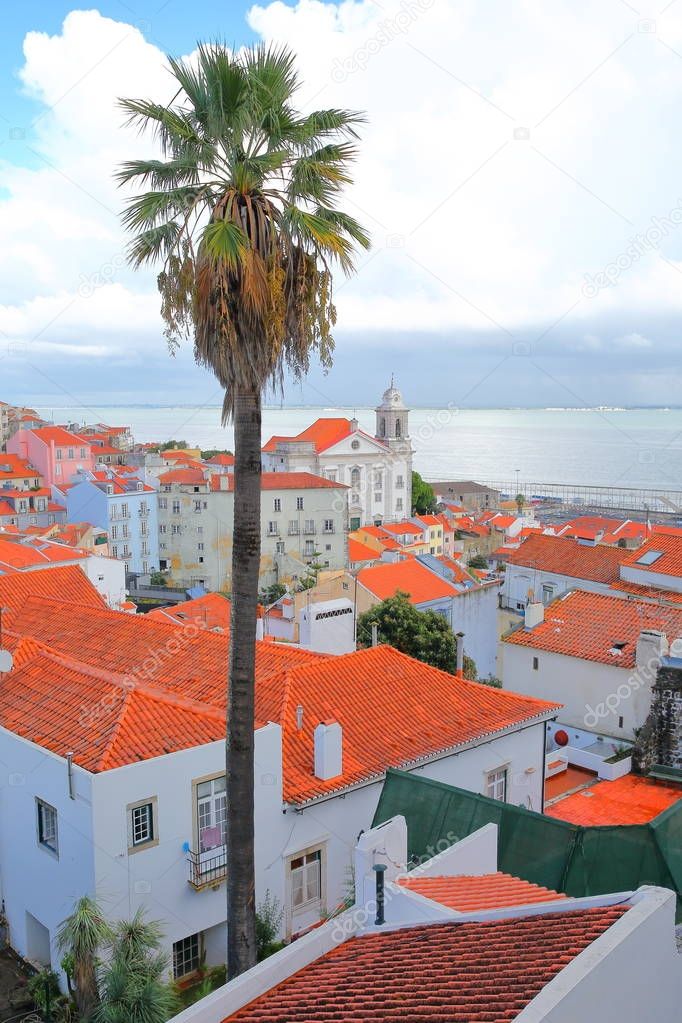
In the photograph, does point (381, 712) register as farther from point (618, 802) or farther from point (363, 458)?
point (363, 458)

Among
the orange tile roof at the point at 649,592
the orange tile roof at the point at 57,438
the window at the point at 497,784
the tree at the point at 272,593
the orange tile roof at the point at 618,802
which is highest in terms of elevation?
the orange tile roof at the point at 57,438

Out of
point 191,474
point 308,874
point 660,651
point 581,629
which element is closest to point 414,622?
point 581,629

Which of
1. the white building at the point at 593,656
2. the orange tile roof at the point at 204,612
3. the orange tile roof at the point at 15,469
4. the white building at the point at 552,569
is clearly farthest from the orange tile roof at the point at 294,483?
the white building at the point at 593,656

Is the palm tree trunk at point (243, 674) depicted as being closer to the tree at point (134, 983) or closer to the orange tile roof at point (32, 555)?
the tree at point (134, 983)

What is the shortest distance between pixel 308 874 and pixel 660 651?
1062 centimetres

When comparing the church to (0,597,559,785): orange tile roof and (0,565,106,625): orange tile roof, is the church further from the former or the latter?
(0,597,559,785): orange tile roof

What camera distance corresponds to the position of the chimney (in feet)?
67.0

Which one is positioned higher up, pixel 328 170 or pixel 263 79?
pixel 263 79

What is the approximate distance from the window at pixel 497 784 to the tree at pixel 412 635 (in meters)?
14.4

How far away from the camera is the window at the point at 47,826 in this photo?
12867 mm

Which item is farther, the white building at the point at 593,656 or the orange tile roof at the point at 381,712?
the white building at the point at 593,656

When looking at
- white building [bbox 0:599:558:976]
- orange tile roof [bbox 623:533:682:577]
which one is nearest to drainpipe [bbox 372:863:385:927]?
white building [bbox 0:599:558:976]

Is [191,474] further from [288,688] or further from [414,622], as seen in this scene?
[288,688]

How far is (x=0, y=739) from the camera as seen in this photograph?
1401 cm
